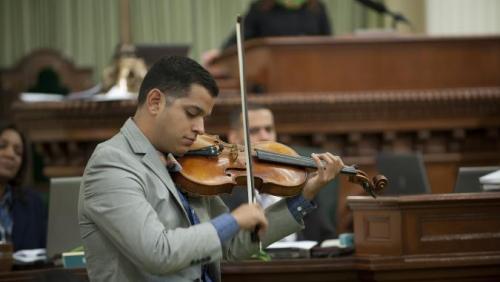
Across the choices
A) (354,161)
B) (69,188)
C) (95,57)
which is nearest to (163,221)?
(69,188)

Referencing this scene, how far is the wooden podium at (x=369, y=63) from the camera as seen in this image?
6391 millimetres

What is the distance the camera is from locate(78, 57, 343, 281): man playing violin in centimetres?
264

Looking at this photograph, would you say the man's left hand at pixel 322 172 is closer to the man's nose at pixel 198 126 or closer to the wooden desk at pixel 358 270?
the man's nose at pixel 198 126

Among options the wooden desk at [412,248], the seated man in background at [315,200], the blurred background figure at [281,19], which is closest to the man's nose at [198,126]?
the wooden desk at [412,248]

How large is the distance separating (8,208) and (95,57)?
5777 millimetres

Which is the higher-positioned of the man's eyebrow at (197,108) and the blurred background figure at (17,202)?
the man's eyebrow at (197,108)

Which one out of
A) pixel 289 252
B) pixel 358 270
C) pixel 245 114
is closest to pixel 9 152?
pixel 289 252

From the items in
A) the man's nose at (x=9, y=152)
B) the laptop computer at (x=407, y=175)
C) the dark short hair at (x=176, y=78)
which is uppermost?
the dark short hair at (x=176, y=78)

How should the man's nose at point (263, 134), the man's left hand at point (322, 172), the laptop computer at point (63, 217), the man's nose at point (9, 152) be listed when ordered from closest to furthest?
1. the man's left hand at point (322, 172)
2. the laptop computer at point (63, 217)
3. the man's nose at point (263, 134)
4. the man's nose at point (9, 152)

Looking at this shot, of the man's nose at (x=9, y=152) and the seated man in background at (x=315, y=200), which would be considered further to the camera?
the man's nose at (x=9, y=152)

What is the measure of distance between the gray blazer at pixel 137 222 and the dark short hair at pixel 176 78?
5.4 inches

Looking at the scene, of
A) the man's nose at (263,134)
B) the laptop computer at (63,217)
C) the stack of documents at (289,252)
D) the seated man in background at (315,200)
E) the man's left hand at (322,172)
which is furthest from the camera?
the man's nose at (263,134)

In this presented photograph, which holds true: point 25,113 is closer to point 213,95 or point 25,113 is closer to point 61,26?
A: point 213,95

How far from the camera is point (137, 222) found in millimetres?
2629
